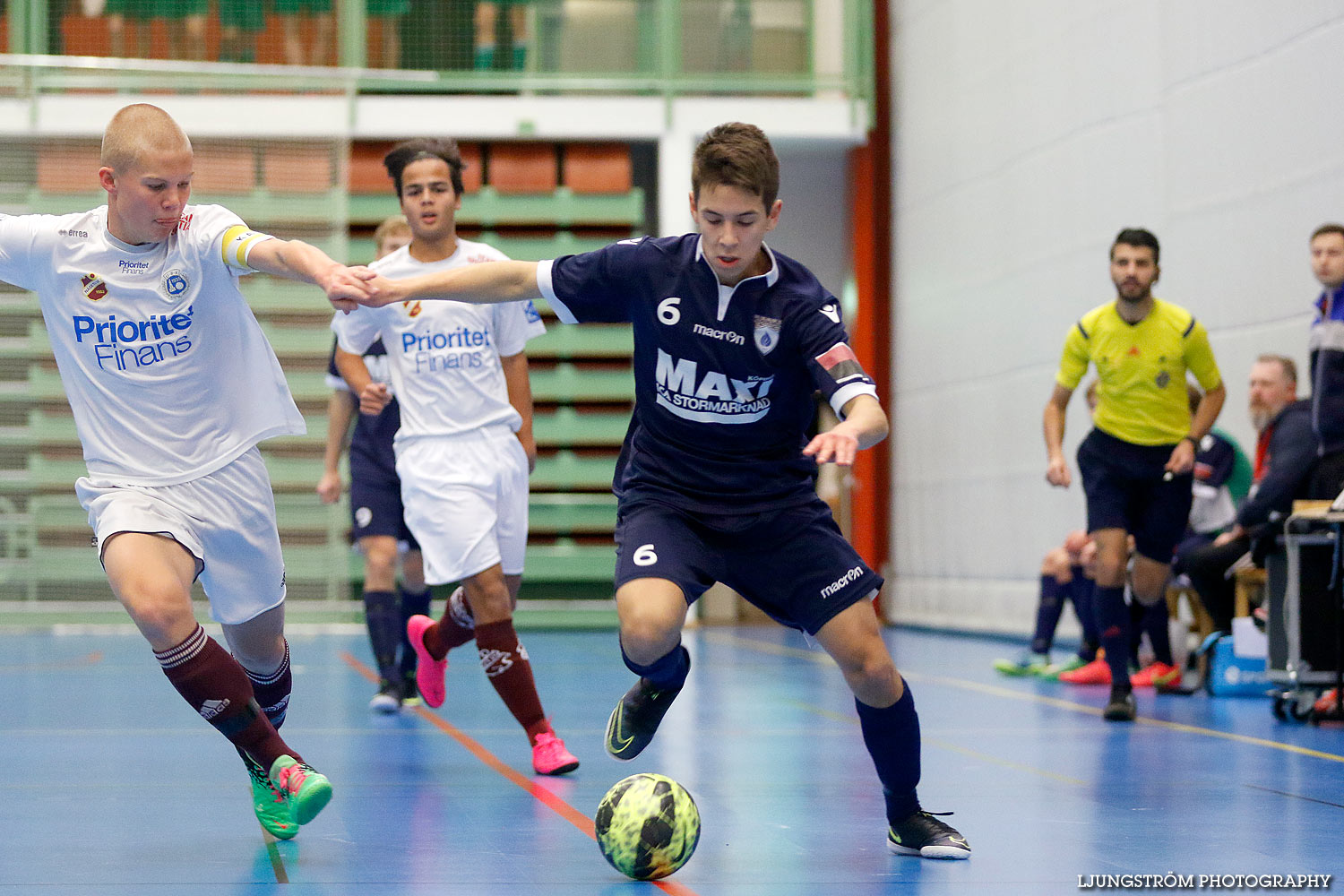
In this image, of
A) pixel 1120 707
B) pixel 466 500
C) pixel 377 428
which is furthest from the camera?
pixel 377 428

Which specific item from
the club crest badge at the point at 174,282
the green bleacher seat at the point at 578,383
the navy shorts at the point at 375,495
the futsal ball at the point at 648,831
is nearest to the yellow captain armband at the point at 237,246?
the club crest badge at the point at 174,282

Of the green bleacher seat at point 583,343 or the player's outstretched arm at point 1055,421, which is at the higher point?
the green bleacher seat at point 583,343

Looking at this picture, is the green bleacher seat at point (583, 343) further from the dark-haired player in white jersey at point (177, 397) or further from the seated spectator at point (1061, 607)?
the dark-haired player in white jersey at point (177, 397)

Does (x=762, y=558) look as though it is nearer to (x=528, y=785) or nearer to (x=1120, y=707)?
(x=528, y=785)

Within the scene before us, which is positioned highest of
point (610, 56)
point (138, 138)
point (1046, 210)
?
point (610, 56)

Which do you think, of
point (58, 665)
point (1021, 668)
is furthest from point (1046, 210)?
point (58, 665)

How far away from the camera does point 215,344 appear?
4.27 meters

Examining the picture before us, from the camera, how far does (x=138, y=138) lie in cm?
393

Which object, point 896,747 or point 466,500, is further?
point 466,500

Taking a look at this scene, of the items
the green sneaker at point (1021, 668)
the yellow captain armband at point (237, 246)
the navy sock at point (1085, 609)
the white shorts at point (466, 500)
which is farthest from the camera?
the green sneaker at point (1021, 668)

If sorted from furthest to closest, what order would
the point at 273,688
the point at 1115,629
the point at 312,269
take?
the point at 1115,629 → the point at 273,688 → the point at 312,269

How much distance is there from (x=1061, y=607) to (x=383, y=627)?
4.65 meters

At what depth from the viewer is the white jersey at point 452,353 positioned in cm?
608

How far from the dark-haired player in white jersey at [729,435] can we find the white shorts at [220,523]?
789mm
